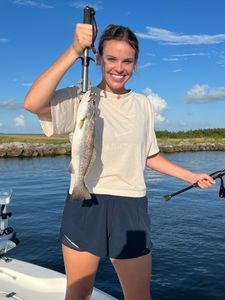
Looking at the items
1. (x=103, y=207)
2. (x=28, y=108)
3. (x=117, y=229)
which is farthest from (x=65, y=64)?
(x=117, y=229)

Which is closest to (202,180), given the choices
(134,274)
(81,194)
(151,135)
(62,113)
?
(151,135)

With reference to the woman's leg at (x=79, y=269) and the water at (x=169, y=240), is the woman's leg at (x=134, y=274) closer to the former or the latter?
the woman's leg at (x=79, y=269)

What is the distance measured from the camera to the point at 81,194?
3.15 metres

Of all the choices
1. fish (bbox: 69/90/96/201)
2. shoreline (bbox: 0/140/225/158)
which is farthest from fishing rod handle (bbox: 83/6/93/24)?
shoreline (bbox: 0/140/225/158)

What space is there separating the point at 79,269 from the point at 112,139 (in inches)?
48.5

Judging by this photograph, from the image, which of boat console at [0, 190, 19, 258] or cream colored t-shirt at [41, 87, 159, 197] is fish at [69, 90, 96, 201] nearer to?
cream colored t-shirt at [41, 87, 159, 197]

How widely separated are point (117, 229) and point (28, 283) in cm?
302

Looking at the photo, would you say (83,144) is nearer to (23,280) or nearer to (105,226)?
(105,226)

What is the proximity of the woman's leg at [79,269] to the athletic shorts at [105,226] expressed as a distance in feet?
0.18

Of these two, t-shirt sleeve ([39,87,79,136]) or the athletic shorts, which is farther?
the athletic shorts

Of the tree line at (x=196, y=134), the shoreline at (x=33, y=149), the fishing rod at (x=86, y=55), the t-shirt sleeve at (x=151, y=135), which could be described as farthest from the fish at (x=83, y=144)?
the tree line at (x=196, y=134)

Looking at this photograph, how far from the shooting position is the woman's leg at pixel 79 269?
335cm

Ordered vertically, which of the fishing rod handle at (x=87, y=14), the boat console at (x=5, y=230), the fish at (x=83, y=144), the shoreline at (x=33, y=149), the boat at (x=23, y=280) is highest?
the fishing rod handle at (x=87, y=14)

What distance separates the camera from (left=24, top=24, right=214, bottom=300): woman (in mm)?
3283
